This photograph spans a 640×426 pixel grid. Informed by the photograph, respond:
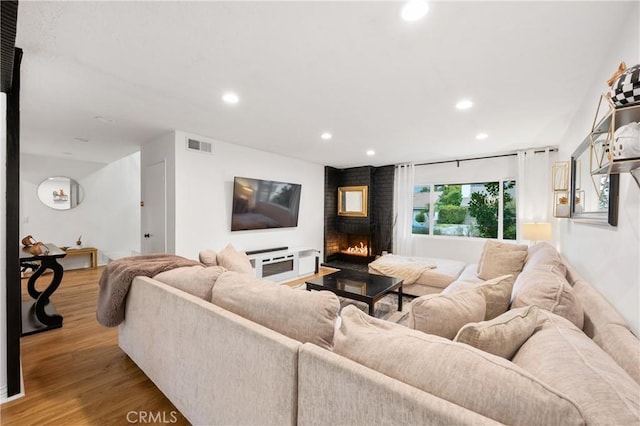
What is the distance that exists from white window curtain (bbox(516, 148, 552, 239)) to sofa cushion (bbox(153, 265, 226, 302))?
485 centimetres

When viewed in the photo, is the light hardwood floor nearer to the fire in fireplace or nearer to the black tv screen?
the black tv screen

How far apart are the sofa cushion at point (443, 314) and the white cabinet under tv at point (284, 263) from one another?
3.38m

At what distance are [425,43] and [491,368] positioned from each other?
1.76m

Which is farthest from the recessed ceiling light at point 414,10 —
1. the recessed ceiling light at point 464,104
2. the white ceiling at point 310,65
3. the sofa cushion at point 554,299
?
the sofa cushion at point 554,299

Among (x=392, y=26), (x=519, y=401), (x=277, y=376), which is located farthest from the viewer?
(x=392, y=26)

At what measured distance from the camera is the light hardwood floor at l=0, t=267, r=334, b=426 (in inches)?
63.0

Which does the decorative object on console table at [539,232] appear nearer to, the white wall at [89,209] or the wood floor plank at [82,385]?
the wood floor plank at [82,385]

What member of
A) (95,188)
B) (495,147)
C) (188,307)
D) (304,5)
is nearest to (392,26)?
(304,5)

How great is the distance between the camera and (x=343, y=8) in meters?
1.40

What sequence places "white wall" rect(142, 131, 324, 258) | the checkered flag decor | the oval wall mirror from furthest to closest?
the oval wall mirror < "white wall" rect(142, 131, 324, 258) < the checkered flag decor

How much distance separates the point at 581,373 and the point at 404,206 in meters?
5.14

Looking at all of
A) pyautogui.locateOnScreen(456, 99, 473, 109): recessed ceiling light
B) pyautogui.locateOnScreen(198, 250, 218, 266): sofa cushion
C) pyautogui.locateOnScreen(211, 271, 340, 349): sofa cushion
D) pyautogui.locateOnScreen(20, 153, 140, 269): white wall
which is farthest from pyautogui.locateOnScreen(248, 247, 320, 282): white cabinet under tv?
pyautogui.locateOnScreen(20, 153, 140, 269): white wall

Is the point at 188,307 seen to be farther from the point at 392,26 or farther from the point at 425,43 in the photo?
the point at 425,43

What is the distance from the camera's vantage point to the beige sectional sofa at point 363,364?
0.68 metres
